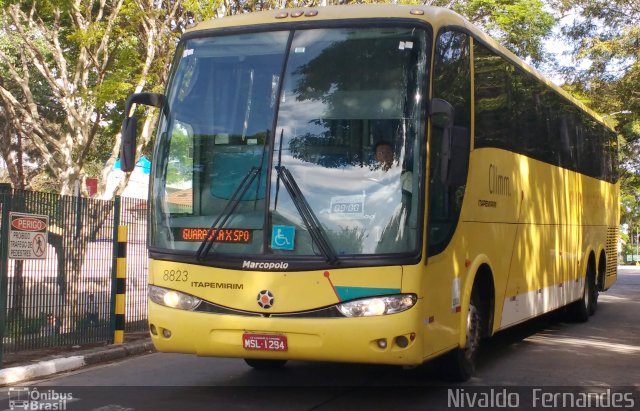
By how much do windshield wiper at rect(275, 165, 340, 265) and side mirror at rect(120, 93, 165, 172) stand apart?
58.8 inches

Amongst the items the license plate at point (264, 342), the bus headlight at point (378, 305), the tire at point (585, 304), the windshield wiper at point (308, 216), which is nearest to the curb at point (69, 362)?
the license plate at point (264, 342)

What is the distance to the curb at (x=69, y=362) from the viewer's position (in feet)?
27.3

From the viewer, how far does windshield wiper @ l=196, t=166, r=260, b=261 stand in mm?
6840

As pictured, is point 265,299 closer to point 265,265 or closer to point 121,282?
point 265,265

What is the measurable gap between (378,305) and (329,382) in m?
1.97

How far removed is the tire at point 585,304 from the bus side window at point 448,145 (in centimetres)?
723

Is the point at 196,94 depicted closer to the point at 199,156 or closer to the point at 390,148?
the point at 199,156

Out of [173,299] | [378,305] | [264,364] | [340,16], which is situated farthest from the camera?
[264,364]

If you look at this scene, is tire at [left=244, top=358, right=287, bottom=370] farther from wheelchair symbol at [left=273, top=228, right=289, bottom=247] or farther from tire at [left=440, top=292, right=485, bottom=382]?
wheelchair symbol at [left=273, top=228, right=289, bottom=247]

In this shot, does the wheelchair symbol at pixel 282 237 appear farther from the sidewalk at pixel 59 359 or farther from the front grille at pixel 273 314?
the sidewalk at pixel 59 359

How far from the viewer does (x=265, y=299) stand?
6633 millimetres

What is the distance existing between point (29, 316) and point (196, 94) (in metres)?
3.93

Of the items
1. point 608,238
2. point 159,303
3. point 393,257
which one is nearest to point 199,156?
point 159,303

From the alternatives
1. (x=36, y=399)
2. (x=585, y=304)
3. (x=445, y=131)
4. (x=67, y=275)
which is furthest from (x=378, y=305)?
(x=585, y=304)
